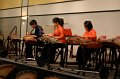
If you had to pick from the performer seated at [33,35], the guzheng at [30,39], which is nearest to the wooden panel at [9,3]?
the performer seated at [33,35]

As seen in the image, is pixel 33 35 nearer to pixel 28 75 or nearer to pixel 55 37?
pixel 55 37

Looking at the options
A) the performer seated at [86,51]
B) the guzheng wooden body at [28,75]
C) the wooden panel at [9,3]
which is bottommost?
the guzheng wooden body at [28,75]

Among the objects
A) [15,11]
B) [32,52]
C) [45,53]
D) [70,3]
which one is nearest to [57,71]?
[45,53]

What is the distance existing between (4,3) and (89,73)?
7634 millimetres

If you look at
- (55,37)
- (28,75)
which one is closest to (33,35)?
(55,37)

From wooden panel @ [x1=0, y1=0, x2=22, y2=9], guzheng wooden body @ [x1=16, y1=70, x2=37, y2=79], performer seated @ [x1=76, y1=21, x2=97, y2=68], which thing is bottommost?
guzheng wooden body @ [x1=16, y1=70, x2=37, y2=79]

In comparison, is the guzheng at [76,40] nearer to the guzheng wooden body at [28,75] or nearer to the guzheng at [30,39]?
the guzheng wooden body at [28,75]

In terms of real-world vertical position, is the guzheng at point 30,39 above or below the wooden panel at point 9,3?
below

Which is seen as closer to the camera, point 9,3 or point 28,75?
point 28,75

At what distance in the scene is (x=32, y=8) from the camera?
939cm

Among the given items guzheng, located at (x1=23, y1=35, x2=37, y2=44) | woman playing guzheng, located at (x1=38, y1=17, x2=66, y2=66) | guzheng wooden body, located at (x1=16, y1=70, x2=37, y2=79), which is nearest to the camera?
guzheng wooden body, located at (x1=16, y1=70, x2=37, y2=79)

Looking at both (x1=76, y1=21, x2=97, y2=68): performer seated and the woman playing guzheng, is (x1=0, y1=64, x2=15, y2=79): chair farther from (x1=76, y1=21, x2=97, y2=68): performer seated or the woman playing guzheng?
(x1=76, y1=21, x2=97, y2=68): performer seated

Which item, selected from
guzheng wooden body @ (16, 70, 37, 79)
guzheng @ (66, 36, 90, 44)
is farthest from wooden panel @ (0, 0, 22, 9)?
guzheng @ (66, 36, 90, 44)

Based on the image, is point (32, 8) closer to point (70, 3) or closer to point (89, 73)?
point (70, 3)
